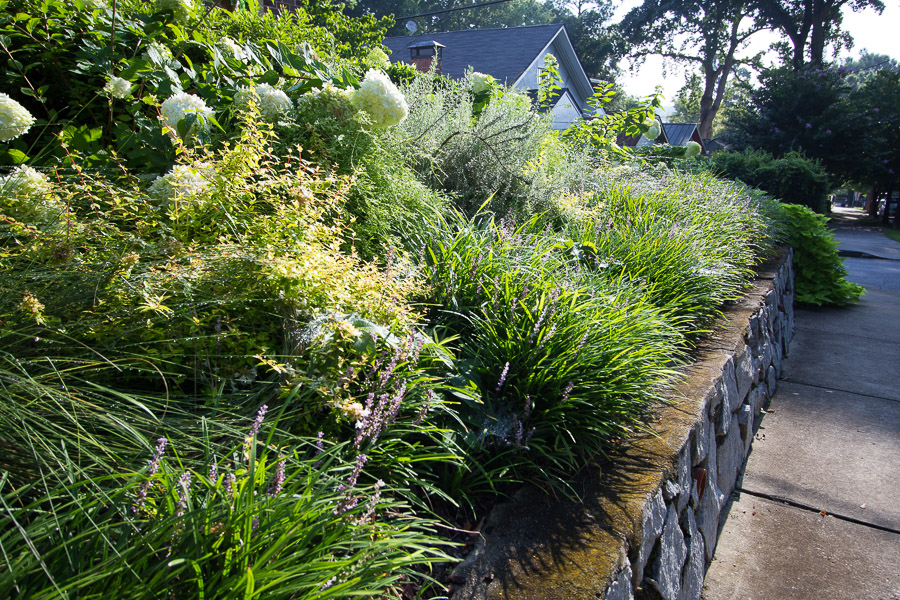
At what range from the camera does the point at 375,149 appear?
2.91 m

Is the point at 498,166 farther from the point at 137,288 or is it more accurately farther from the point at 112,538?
the point at 112,538

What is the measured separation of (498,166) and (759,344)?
2.37 metres

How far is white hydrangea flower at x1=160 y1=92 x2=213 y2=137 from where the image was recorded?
230 centimetres

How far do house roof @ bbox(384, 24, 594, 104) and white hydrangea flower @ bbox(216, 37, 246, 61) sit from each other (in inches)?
650

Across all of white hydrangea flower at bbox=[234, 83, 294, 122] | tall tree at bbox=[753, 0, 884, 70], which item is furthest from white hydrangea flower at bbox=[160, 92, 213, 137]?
tall tree at bbox=[753, 0, 884, 70]

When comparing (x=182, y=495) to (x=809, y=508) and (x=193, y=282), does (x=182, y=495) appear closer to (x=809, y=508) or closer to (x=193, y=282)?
(x=193, y=282)

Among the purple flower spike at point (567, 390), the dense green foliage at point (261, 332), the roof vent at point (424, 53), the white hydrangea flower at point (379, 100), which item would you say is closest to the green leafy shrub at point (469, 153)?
the dense green foliage at point (261, 332)

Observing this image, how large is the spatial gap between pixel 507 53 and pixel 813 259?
50.7 ft

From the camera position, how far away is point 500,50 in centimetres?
2039

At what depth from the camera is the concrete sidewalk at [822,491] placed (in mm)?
2551

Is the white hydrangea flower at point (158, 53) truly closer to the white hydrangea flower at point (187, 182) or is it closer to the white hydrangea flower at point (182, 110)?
the white hydrangea flower at point (182, 110)

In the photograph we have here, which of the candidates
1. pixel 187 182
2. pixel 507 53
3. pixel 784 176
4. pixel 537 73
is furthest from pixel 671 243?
pixel 507 53

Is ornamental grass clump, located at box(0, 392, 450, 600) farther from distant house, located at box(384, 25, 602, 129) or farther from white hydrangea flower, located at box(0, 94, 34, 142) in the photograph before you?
distant house, located at box(384, 25, 602, 129)

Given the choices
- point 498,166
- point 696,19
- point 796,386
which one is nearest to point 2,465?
point 498,166
